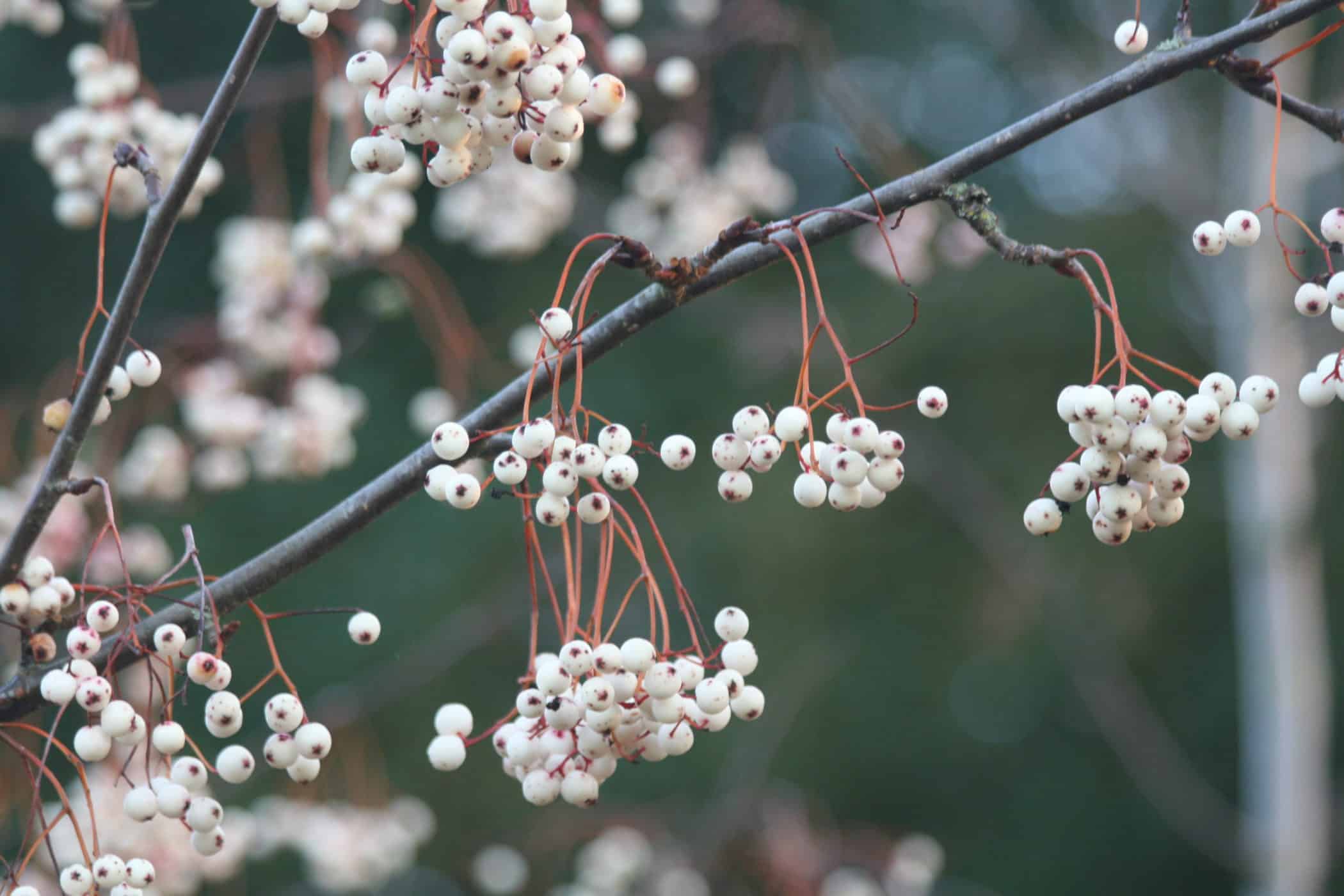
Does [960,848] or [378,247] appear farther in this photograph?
[960,848]

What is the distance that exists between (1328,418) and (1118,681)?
4.35 feet

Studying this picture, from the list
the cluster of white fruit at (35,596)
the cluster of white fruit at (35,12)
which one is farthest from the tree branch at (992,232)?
the cluster of white fruit at (35,12)

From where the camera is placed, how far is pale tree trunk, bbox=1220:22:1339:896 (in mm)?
3910

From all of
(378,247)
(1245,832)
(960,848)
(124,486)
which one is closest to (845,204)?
(378,247)

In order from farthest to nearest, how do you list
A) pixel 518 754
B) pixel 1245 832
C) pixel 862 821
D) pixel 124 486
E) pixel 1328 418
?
1. pixel 862 821
2. pixel 1328 418
3. pixel 1245 832
4. pixel 124 486
5. pixel 518 754

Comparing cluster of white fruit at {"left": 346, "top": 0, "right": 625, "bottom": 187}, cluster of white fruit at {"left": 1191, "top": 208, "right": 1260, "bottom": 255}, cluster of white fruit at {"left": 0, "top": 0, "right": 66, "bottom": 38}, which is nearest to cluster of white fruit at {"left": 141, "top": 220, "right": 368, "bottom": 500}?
cluster of white fruit at {"left": 0, "top": 0, "right": 66, "bottom": 38}

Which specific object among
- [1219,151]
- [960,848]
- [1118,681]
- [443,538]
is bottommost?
[960,848]

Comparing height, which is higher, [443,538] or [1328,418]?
[1328,418]

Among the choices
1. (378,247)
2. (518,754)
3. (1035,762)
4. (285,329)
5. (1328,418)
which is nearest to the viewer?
(518,754)

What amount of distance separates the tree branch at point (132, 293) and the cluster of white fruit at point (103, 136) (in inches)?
26.0

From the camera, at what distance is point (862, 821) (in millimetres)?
A: 5285

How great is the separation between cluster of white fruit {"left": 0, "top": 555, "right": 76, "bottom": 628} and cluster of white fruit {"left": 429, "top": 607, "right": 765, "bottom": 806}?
327mm

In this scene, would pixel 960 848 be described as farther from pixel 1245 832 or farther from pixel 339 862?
pixel 339 862

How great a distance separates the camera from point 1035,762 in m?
5.69
